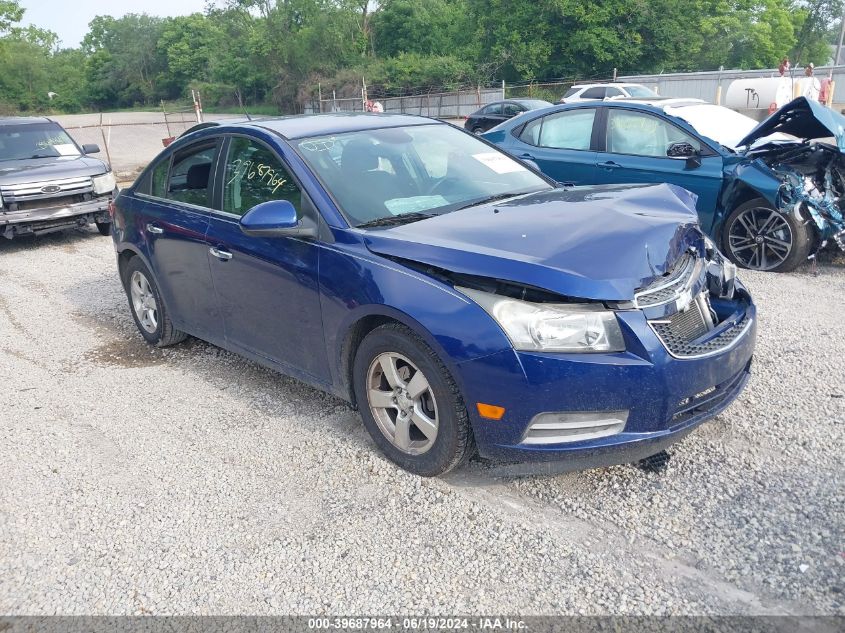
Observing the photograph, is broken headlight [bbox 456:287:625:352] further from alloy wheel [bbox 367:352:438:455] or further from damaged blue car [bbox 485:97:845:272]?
damaged blue car [bbox 485:97:845:272]

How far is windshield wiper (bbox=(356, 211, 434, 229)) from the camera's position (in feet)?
12.1

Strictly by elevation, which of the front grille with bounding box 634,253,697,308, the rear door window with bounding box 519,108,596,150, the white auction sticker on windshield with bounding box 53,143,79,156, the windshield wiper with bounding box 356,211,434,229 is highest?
the rear door window with bounding box 519,108,596,150

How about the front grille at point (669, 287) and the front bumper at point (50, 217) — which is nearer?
the front grille at point (669, 287)

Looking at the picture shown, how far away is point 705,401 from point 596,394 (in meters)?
0.60

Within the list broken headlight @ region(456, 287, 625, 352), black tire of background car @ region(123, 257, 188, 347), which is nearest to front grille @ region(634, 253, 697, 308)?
broken headlight @ region(456, 287, 625, 352)

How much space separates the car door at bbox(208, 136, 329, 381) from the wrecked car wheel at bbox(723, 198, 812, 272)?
4.72 m

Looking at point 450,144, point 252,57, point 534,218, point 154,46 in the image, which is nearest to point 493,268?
point 534,218

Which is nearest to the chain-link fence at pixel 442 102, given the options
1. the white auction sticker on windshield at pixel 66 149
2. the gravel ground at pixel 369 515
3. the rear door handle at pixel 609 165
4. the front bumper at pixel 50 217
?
the white auction sticker on windshield at pixel 66 149

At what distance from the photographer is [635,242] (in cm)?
320

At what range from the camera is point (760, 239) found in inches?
269

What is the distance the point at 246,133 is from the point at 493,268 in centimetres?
220

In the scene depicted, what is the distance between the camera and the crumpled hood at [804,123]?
6.42 m

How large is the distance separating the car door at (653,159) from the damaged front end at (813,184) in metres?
0.52

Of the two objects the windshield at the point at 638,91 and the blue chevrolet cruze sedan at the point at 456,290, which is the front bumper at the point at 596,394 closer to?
the blue chevrolet cruze sedan at the point at 456,290
